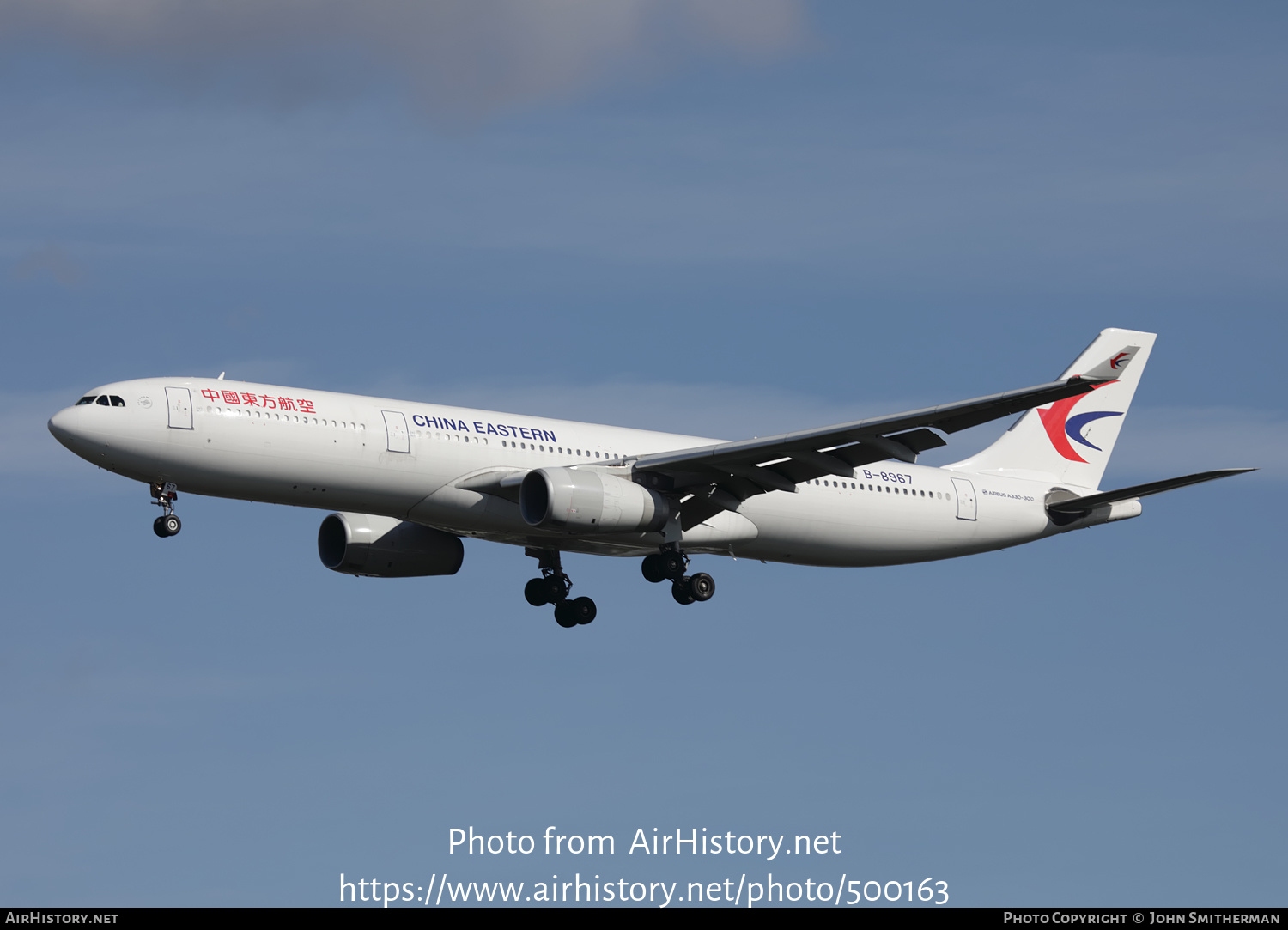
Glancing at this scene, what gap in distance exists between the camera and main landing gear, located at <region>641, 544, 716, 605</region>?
150ft

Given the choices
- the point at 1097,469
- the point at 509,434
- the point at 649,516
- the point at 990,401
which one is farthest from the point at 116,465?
the point at 1097,469

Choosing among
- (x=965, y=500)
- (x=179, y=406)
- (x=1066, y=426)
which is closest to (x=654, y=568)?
(x=965, y=500)

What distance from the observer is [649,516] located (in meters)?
43.8

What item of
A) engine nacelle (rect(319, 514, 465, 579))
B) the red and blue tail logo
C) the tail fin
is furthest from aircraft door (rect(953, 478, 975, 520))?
engine nacelle (rect(319, 514, 465, 579))

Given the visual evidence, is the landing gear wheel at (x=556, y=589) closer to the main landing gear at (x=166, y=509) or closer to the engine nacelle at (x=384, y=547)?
the engine nacelle at (x=384, y=547)

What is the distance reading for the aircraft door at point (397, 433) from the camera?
4200 cm

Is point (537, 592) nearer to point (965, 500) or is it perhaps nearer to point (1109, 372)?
point (965, 500)

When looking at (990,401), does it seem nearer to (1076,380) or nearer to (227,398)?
(1076,380)

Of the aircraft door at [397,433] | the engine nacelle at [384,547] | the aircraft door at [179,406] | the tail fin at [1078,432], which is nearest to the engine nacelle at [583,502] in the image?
the aircraft door at [397,433]

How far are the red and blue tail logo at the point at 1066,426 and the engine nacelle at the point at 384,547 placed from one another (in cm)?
1923

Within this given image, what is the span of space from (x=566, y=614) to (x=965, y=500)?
40.2 ft

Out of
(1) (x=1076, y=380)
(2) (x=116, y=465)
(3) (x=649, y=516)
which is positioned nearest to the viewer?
(1) (x=1076, y=380)

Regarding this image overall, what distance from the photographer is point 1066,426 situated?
5506 cm

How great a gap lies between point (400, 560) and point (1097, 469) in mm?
22414
